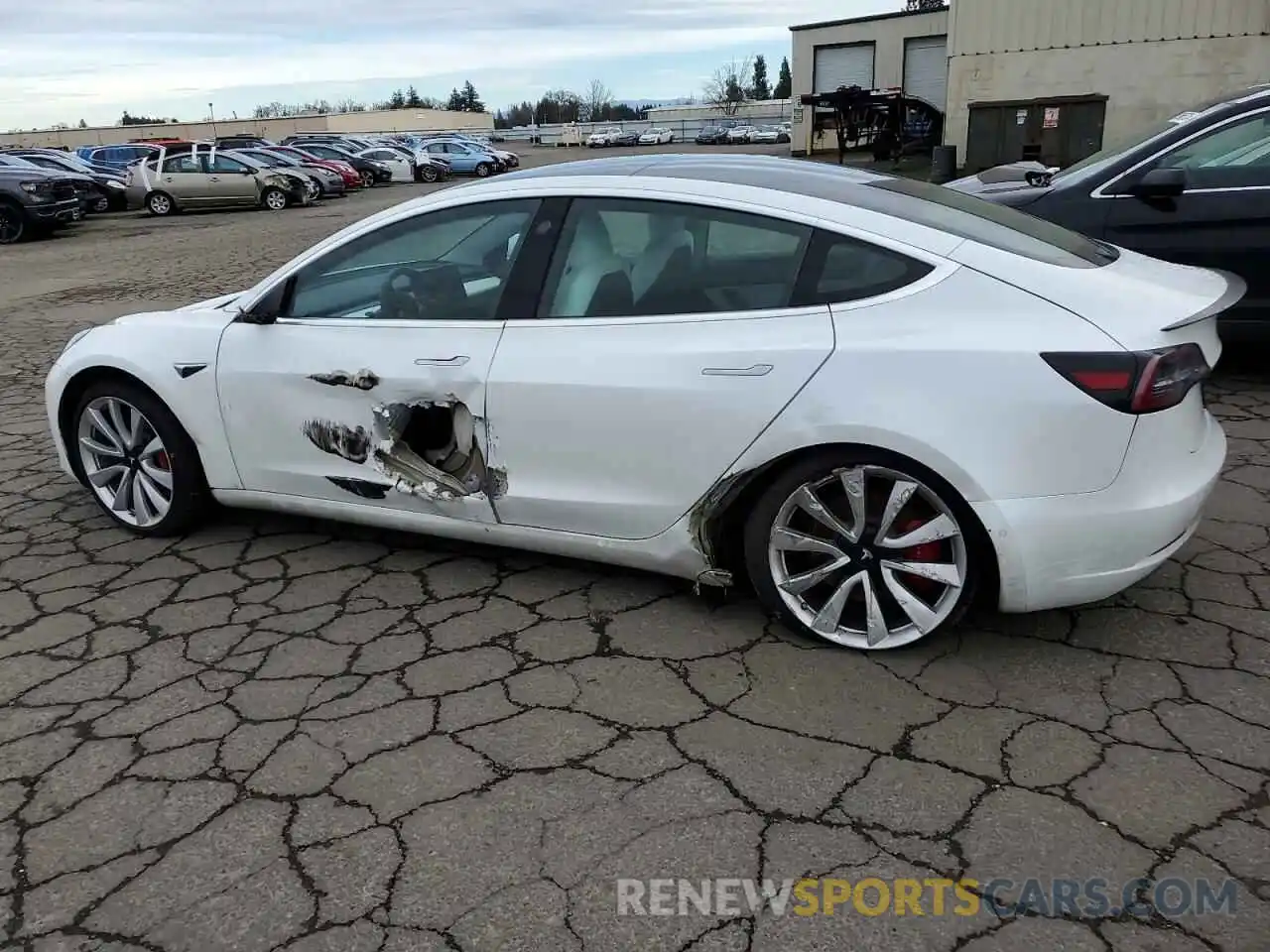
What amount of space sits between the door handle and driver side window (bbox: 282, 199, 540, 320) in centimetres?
87

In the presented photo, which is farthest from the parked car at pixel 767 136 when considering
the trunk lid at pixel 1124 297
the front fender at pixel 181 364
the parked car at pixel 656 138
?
the trunk lid at pixel 1124 297

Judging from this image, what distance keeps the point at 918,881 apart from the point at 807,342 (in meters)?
1.51

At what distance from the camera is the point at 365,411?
146 inches

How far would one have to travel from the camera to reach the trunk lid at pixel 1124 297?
111 inches

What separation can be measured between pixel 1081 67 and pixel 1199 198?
48.9ft

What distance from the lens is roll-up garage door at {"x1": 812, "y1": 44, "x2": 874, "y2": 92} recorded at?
3906 centimetres

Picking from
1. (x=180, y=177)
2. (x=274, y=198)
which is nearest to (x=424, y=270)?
(x=274, y=198)

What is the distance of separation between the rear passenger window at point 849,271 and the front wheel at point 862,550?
49cm

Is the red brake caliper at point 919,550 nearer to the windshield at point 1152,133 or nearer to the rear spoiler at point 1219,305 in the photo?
the rear spoiler at point 1219,305

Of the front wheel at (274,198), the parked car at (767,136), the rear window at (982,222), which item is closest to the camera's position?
the rear window at (982,222)

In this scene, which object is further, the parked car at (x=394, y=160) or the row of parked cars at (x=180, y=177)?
the parked car at (x=394, y=160)

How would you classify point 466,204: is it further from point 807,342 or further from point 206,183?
point 206,183

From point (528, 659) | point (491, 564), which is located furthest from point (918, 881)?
point (491, 564)

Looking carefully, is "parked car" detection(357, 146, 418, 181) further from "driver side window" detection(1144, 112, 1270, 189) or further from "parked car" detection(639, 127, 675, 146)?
"parked car" detection(639, 127, 675, 146)
